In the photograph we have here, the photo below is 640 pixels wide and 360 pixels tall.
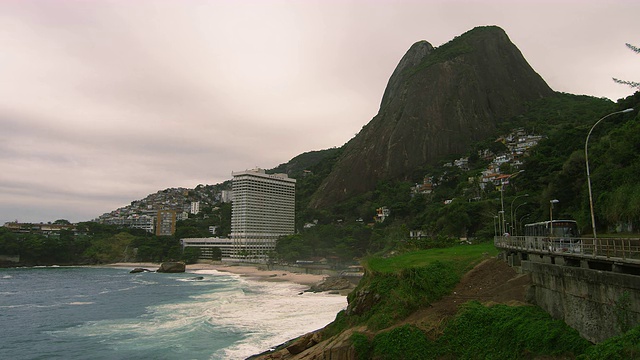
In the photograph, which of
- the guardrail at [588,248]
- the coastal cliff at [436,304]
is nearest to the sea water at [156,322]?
the coastal cliff at [436,304]

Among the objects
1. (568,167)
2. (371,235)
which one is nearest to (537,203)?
(568,167)

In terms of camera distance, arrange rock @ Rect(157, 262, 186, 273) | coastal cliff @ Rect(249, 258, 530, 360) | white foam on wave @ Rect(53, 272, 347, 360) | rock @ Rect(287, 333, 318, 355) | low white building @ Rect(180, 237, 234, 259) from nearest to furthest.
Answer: coastal cliff @ Rect(249, 258, 530, 360), rock @ Rect(287, 333, 318, 355), white foam on wave @ Rect(53, 272, 347, 360), rock @ Rect(157, 262, 186, 273), low white building @ Rect(180, 237, 234, 259)

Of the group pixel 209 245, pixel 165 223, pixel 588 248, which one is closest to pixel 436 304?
pixel 588 248

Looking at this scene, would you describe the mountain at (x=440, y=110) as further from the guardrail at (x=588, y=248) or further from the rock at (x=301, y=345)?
the rock at (x=301, y=345)

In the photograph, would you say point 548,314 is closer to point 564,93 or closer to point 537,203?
point 537,203

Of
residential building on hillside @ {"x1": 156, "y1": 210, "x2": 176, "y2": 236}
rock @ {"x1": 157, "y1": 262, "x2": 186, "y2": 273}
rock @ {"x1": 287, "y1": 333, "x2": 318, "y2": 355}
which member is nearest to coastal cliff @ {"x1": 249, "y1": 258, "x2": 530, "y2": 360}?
rock @ {"x1": 287, "y1": 333, "x2": 318, "y2": 355}

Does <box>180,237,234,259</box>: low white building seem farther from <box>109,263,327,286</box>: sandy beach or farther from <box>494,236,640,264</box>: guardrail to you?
<box>494,236,640,264</box>: guardrail
